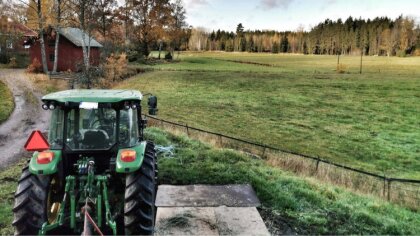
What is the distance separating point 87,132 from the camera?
7383 millimetres

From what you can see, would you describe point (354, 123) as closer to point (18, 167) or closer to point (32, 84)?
point (18, 167)

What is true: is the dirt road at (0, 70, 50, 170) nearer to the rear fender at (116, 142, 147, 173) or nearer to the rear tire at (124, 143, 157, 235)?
the rear fender at (116, 142, 147, 173)

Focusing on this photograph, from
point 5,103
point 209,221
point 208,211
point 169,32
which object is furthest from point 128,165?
point 169,32

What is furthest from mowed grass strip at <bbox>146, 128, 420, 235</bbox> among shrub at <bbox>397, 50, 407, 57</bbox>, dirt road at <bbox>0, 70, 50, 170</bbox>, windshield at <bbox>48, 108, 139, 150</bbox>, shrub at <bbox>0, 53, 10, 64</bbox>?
shrub at <bbox>397, 50, 407, 57</bbox>

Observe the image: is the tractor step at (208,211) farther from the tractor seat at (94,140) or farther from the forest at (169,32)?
the forest at (169,32)

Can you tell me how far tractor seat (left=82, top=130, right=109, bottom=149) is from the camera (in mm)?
7297

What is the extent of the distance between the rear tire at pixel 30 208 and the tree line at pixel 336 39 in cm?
12421

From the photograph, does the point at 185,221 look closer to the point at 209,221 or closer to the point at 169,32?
the point at 209,221

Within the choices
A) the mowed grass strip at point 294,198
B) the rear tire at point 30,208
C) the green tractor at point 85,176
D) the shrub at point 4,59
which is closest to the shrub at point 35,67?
the shrub at point 4,59

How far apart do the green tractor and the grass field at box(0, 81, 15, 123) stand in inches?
679

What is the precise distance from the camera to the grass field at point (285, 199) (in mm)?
8188

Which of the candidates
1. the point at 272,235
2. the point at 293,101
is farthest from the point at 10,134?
the point at 293,101

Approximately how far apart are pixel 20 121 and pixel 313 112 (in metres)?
22.6

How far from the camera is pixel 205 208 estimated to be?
8930 mm
